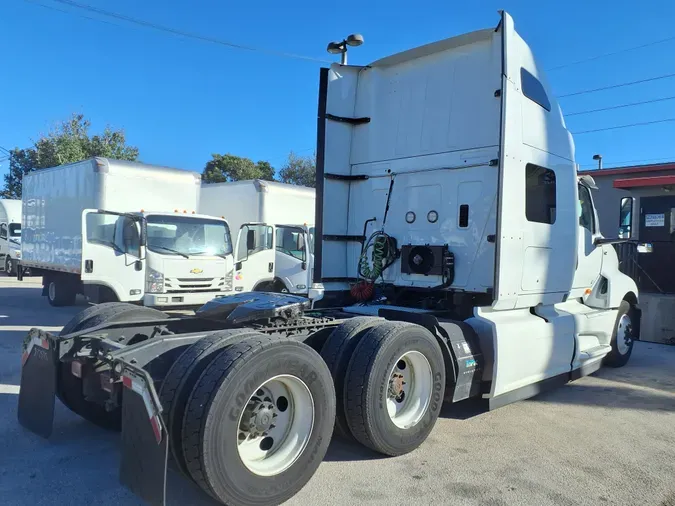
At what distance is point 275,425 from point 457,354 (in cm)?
192

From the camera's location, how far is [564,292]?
20.7 feet

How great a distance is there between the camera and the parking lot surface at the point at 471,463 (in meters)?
3.64

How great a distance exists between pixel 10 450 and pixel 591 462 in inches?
186

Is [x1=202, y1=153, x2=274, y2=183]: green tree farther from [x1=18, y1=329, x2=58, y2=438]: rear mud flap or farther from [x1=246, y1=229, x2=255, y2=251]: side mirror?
[x1=18, y1=329, x2=58, y2=438]: rear mud flap

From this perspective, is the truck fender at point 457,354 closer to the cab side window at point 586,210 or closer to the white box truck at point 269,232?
the cab side window at point 586,210

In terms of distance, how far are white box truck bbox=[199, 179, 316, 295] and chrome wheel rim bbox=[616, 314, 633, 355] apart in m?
5.91

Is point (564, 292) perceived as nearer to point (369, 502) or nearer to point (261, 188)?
point (369, 502)

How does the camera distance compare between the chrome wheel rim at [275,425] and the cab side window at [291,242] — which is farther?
the cab side window at [291,242]

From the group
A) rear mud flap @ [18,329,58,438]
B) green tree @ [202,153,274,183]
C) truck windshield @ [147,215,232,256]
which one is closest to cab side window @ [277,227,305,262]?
truck windshield @ [147,215,232,256]

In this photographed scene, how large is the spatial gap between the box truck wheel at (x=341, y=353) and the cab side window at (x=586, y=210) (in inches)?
152

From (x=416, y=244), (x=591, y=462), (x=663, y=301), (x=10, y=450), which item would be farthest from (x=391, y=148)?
(x=663, y=301)

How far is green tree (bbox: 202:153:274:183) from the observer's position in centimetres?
4191

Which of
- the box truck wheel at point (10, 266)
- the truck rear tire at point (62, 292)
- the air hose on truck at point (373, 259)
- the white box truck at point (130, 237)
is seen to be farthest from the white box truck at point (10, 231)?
the air hose on truck at point (373, 259)

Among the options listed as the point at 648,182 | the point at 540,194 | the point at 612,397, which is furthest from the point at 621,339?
the point at 648,182
